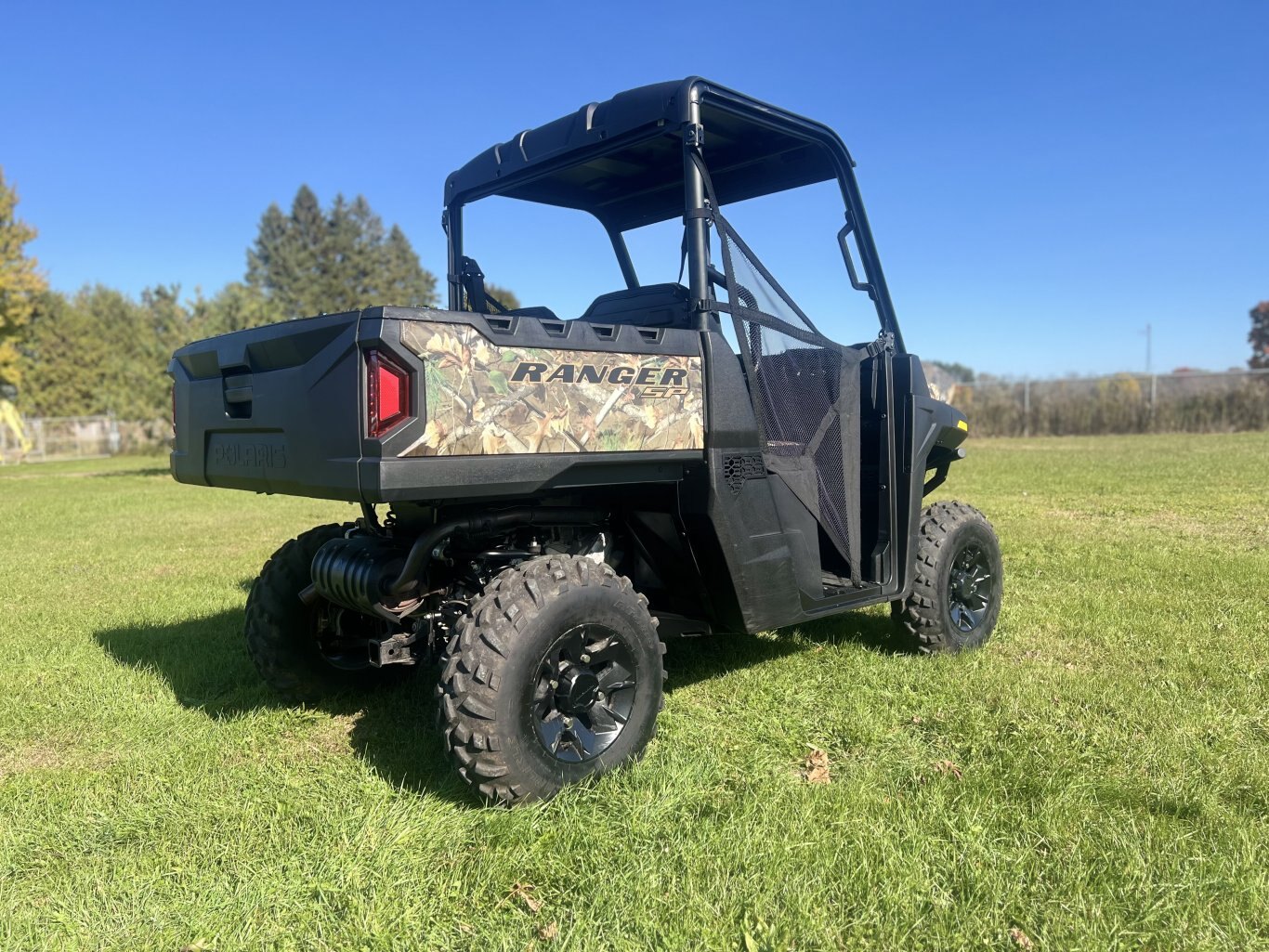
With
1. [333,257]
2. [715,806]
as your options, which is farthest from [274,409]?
[333,257]

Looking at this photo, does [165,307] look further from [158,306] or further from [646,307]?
[646,307]

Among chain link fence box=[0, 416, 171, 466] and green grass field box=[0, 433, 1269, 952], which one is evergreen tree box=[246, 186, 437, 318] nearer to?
chain link fence box=[0, 416, 171, 466]

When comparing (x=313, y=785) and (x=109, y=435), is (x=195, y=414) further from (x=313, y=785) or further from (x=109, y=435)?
(x=109, y=435)

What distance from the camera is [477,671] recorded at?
2.80 meters

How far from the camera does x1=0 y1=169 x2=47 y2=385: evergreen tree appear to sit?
28938 mm

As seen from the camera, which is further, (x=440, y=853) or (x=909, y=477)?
(x=909, y=477)

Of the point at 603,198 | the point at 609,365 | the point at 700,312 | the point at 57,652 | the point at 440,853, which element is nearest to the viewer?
the point at 440,853

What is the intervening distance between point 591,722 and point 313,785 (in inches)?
40.5

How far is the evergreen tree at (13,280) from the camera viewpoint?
28938mm

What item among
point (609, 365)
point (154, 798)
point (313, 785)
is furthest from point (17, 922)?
point (609, 365)

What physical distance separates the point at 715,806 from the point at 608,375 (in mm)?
1499

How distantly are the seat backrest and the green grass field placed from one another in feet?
5.70

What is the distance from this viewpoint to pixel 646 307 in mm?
4004

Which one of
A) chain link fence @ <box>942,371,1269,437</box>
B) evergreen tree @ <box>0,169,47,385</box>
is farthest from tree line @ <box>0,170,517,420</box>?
chain link fence @ <box>942,371,1269,437</box>
